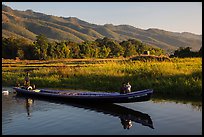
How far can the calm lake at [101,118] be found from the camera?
1802 cm

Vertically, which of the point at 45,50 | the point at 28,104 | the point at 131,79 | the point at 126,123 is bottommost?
the point at 126,123

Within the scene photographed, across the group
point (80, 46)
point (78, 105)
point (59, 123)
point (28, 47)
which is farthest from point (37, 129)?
point (80, 46)

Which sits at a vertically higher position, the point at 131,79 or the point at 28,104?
the point at 131,79

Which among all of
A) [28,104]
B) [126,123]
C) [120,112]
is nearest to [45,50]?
[28,104]

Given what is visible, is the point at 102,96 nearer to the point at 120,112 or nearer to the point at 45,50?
the point at 120,112

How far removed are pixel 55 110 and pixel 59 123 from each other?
405cm

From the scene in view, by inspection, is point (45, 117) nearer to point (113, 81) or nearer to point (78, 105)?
point (78, 105)

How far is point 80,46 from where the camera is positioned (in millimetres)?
97000

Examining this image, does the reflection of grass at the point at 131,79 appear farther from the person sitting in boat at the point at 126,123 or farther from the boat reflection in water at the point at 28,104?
the person sitting in boat at the point at 126,123

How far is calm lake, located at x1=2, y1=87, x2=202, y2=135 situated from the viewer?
59.1 ft

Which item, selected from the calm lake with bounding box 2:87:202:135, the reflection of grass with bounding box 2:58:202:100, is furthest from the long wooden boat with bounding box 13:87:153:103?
the reflection of grass with bounding box 2:58:202:100

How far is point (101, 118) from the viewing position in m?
21.0

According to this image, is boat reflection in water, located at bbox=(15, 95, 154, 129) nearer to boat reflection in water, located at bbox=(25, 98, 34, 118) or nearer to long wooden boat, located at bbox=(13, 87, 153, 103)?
boat reflection in water, located at bbox=(25, 98, 34, 118)

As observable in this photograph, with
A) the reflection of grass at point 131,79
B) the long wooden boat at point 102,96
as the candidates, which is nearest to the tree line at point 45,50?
the reflection of grass at point 131,79
